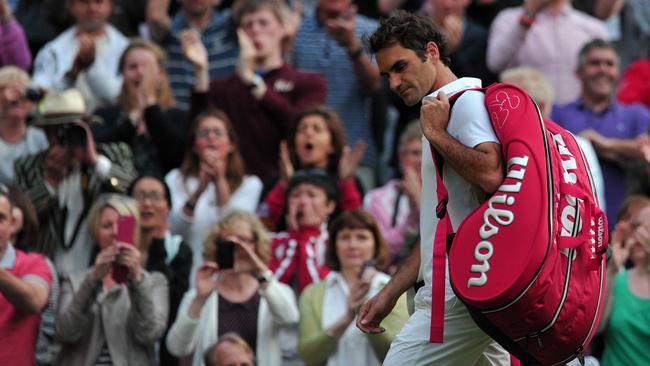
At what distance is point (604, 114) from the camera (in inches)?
469

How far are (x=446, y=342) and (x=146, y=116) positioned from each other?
17.2 ft

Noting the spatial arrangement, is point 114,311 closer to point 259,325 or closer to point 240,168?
point 259,325

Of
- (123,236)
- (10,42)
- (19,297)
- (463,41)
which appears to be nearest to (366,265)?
(123,236)

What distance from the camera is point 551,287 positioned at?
19.7 feet

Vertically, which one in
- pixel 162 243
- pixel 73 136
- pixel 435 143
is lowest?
pixel 162 243

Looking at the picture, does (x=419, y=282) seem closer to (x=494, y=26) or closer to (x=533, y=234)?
(x=533, y=234)

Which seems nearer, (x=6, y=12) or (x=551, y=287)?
(x=551, y=287)

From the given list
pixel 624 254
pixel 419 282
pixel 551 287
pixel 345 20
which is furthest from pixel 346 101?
pixel 551 287

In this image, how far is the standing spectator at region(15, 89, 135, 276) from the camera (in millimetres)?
10031

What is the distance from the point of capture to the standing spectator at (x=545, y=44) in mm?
12539

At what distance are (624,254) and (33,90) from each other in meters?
4.45

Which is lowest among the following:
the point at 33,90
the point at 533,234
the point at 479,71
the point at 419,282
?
the point at 479,71

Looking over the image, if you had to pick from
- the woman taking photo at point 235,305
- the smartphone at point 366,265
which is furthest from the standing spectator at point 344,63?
the woman taking photo at point 235,305

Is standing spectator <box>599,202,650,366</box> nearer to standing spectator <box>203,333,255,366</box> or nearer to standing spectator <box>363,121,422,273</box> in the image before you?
standing spectator <box>363,121,422,273</box>
